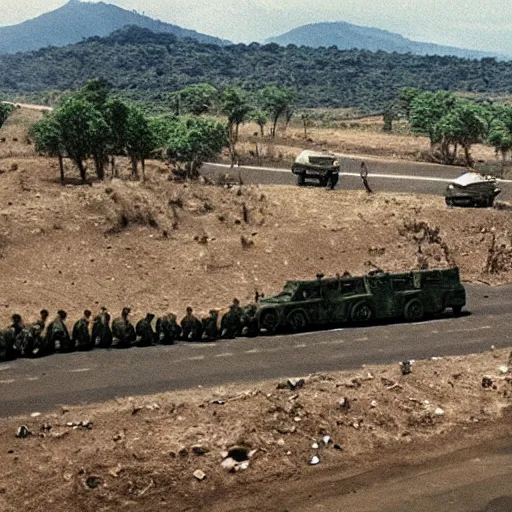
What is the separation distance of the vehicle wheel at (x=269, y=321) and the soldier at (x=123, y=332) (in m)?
3.72

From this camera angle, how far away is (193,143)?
36.2m

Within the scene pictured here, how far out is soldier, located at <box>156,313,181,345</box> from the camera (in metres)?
21.3

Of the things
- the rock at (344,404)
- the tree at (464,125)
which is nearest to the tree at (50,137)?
the rock at (344,404)

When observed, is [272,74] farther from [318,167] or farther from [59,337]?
[59,337]

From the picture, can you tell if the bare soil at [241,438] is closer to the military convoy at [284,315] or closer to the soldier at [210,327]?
the military convoy at [284,315]

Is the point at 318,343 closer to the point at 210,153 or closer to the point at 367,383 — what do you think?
the point at 367,383

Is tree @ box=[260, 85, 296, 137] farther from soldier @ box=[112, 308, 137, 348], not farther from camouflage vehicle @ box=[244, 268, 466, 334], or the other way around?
soldier @ box=[112, 308, 137, 348]

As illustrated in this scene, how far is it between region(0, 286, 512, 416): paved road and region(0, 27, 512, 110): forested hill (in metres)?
109

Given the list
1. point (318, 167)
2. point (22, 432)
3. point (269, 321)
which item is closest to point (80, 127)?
point (318, 167)

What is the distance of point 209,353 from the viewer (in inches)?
818

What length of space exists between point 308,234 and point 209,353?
11.3 meters

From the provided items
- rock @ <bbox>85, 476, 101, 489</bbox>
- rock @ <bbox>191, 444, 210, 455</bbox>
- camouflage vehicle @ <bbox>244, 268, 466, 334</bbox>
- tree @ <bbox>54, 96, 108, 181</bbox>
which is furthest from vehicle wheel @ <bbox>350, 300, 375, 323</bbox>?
tree @ <bbox>54, 96, 108, 181</bbox>

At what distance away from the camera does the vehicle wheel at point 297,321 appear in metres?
22.5

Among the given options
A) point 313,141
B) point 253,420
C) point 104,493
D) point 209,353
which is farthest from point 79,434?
point 313,141
